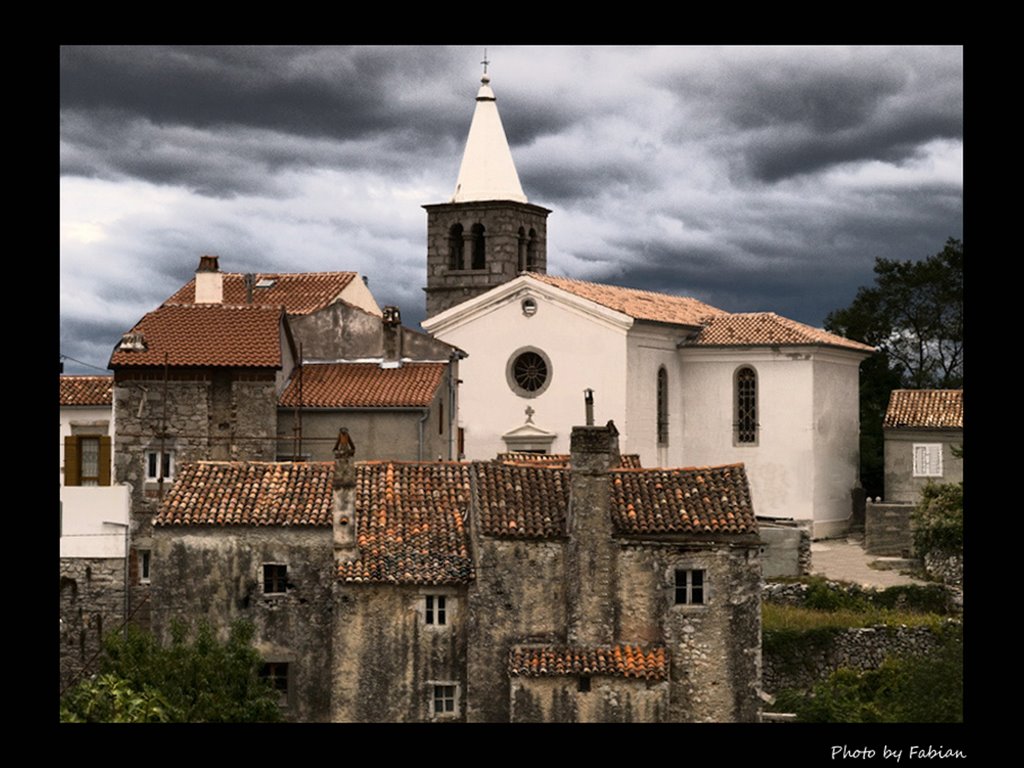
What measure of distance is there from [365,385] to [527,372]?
32.0 ft

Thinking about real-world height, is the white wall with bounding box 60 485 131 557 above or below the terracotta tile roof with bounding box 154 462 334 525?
below

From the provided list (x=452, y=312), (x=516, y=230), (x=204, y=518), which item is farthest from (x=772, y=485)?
(x=204, y=518)

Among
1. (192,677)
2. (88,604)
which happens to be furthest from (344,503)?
(88,604)

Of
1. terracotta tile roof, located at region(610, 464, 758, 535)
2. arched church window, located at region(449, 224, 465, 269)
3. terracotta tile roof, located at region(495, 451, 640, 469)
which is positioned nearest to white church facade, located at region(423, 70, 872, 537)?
arched church window, located at region(449, 224, 465, 269)

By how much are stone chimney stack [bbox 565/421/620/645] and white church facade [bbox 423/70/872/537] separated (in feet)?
67.8

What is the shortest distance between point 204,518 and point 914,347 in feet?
133

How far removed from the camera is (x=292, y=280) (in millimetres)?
53688

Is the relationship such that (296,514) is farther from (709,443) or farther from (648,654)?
(709,443)

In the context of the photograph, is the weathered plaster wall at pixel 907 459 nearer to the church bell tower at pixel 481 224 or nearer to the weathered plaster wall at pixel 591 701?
the church bell tower at pixel 481 224

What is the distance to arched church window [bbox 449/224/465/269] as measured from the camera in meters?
62.5

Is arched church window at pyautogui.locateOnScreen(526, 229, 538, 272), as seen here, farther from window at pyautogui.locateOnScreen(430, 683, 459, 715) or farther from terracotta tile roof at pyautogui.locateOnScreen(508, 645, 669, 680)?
terracotta tile roof at pyautogui.locateOnScreen(508, 645, 669, 680)

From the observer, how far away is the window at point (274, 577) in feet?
102

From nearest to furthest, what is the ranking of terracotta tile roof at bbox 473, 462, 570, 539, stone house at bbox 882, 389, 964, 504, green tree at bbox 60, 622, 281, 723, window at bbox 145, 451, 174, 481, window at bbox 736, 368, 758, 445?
green tree at bbox 60, 622, 281, 723, terracotta tile roof at bbox 473, 462, 570, 539, window at bbox 145, 451, 174, 481, stone house at bbox 882, 389, 964, 504, window at bbox 736, 368, 758, 445

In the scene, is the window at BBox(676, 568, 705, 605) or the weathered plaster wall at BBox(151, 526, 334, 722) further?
the weathered plaster wall at BBox(151, 526, 334, 722)
